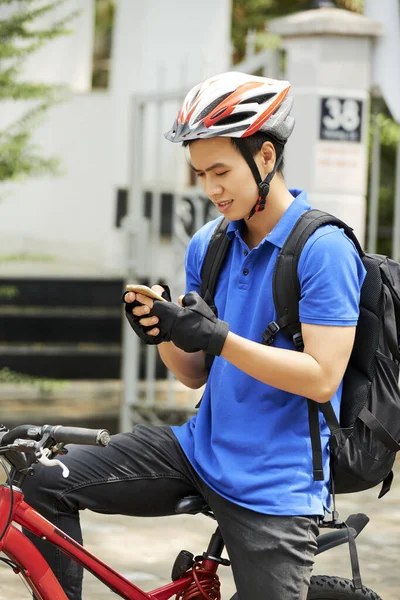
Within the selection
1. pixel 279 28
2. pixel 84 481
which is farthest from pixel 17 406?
pixel 84 481

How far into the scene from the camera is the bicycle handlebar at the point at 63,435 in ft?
8.24

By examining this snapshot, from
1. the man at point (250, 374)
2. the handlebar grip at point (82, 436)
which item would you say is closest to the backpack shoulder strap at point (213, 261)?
the man at point (250, 374)

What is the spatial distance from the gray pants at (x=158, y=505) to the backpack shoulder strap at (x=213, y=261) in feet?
1.32

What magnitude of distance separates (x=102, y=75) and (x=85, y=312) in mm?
10296

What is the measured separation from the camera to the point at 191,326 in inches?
102

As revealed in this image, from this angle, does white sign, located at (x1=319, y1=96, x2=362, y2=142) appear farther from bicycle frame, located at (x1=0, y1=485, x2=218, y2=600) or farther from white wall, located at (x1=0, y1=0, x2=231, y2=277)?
bicycle frame, located at (x1=0, y1=485, x2=218, y2=600)

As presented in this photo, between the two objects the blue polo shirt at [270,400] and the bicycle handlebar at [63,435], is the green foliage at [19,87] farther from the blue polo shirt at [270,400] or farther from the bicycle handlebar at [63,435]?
the bicycle handlebar at [63,435]

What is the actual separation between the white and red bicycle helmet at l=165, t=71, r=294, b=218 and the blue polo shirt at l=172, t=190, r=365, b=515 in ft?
0.60

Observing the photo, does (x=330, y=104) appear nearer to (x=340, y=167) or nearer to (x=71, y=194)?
(x=340, y=167)

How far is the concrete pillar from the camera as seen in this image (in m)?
6.59

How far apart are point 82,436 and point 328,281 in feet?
2.29

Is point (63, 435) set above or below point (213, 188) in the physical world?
below

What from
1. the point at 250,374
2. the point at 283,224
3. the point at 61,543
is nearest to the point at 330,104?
the point at 283,224

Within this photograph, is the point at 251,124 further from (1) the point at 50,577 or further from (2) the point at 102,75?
(2) the point at 102,75
